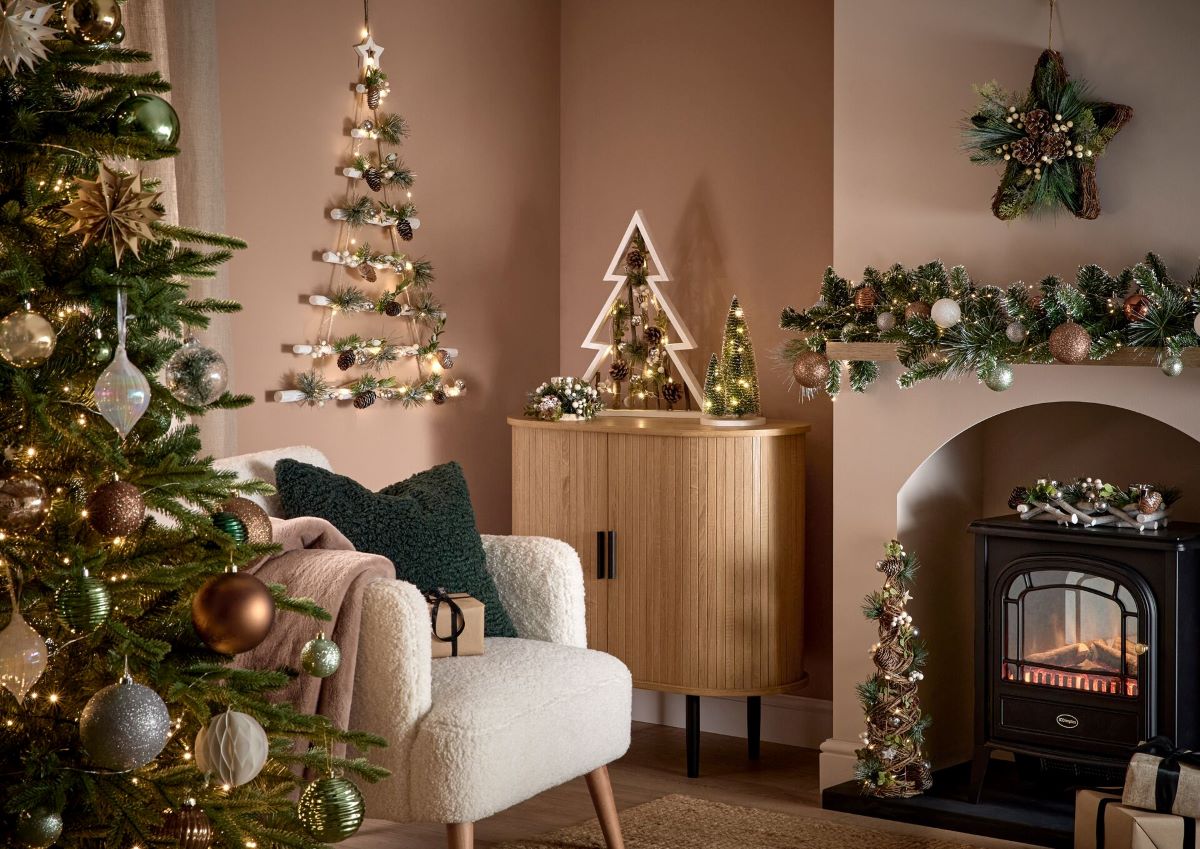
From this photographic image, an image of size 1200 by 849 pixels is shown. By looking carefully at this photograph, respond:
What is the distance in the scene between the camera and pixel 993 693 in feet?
10.7

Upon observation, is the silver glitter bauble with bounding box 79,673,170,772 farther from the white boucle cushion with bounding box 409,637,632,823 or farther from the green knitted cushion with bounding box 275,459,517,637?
the green knitted cushion with bounding box 275,459,517,637

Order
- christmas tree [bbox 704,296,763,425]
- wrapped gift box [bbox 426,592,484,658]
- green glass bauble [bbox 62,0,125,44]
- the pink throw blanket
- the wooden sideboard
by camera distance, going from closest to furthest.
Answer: green glass bauble [bbox 62,0,125,44]
the pink throw blanket
wrapped gift box [bbox 426,592,484,658]
the wooden sideboard
christmas tree [bbox 704,296,763,425]

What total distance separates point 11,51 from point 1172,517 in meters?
2.93

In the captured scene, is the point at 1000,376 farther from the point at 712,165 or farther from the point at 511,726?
the point at 712,165

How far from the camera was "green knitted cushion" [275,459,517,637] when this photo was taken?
2.87 m

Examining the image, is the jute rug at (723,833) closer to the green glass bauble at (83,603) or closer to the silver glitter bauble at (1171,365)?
the silver glitter bauble at (1171,365)

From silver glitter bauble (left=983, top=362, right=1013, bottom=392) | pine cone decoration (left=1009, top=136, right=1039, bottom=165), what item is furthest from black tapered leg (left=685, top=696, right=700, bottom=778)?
pine cone decoration (left=1009, top=136, right=1039, bottom=165)

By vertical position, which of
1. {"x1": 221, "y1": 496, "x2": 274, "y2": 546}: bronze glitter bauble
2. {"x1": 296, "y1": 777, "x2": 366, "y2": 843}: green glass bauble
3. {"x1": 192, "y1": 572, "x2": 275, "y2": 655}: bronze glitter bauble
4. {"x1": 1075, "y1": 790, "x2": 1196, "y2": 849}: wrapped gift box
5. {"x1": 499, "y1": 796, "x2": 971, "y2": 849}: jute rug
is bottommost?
{"x1": 499, "y1": 796, "x2": 971, "y2": 849}: jute rug

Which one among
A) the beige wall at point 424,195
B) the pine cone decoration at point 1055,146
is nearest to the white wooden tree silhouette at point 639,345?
the beige wall at point 424,195

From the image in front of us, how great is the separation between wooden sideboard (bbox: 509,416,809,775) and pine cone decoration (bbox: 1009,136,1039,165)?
101 centimetres

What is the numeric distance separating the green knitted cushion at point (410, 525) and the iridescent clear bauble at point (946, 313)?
46.0 inches

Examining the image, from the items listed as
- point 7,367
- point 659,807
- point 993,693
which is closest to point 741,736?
point 659,807

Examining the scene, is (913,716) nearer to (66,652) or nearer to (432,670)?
(432,670)

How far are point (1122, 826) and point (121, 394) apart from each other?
85.4 inches
